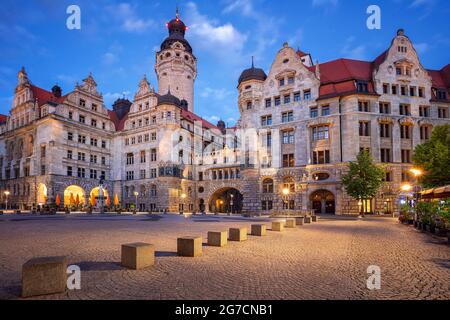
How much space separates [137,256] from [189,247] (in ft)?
6.71

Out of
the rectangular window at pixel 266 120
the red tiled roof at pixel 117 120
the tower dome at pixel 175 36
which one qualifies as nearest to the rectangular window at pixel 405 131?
the rectangular window at pixel 266 120

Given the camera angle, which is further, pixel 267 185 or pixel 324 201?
pixel 267 185

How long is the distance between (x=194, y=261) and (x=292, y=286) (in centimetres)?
329

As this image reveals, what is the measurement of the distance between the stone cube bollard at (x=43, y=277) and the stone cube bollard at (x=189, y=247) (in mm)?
3866

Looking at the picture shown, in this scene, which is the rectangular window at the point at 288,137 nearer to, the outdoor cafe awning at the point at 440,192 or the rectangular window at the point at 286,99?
the rectangular window at the point at 286,99

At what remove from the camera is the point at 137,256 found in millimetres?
6891

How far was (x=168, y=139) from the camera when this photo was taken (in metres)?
49.0

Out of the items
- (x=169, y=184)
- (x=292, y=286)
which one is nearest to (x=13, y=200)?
(x=169, y=184)

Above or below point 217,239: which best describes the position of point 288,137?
above

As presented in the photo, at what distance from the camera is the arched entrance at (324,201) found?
39.0 metres

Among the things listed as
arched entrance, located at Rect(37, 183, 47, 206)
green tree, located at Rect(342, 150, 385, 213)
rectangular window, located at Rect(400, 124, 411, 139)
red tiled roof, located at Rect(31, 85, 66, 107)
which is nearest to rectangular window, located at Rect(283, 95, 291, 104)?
green tree, located at Rect(342, 150, 385, 213)

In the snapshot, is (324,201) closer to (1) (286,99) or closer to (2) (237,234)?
(1) (286,99)

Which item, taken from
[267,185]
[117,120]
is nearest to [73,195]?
[117,120]

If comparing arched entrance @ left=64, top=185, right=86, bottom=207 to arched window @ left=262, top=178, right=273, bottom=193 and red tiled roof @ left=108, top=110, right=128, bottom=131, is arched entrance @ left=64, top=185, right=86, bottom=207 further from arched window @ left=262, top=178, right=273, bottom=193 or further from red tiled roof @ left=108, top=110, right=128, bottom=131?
arched window @ left=262, top=178, right=273, bottom=193
